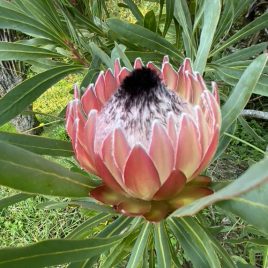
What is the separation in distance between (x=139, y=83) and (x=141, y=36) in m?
0.60

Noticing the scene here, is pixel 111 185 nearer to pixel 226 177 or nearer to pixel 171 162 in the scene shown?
pixel 171 162

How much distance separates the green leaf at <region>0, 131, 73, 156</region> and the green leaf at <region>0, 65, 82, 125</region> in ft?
0.66

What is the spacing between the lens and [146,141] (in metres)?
0.86

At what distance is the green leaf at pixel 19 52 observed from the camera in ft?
4.80

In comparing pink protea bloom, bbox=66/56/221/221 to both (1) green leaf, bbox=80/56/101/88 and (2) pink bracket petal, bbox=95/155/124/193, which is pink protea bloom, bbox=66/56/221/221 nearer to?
(2) pink bracket petal, bbox=95/155/124/193

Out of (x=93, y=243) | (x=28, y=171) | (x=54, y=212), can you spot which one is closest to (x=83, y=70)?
(x=93, y=243)

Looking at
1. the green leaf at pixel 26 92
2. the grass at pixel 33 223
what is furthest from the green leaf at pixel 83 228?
the grass at pixel 33 223

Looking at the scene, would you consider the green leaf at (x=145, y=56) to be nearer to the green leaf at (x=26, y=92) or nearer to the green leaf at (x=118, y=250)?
the green leaf at (x=26, y=92)

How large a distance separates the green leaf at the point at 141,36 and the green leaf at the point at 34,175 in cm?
68

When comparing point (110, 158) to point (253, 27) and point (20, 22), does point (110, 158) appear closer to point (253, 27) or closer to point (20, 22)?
point (20, 22)

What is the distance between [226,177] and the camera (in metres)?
3.18

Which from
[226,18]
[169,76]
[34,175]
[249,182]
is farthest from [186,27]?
[249,182]

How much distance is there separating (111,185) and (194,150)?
0.50 ft

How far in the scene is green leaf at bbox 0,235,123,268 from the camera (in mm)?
713
